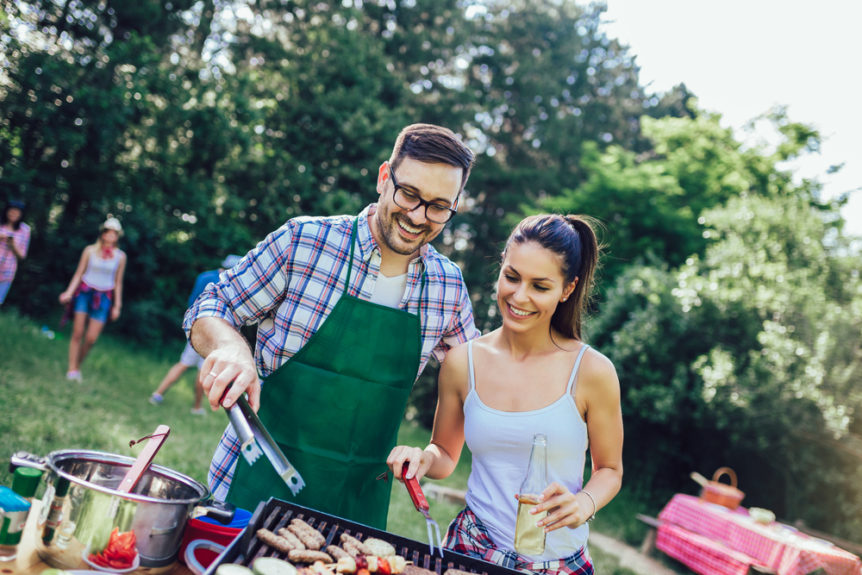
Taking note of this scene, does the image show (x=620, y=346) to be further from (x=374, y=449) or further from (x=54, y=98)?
(x=54, y=98)

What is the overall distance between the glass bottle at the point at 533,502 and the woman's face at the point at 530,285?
0.42m

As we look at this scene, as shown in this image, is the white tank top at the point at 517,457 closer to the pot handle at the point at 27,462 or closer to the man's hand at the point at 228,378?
the man's hand at the point at 228,378

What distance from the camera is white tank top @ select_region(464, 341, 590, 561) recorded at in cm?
219

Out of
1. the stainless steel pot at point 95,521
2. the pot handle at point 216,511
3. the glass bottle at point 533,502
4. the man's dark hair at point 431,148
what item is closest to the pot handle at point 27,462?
the stainless steel pot at point 95,521

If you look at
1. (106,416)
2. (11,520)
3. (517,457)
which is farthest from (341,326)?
(106,416)

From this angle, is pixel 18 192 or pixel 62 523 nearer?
pixel 62 523

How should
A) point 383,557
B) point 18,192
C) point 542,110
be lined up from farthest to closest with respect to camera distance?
point 542,110 → point 18,192 → point 383,557

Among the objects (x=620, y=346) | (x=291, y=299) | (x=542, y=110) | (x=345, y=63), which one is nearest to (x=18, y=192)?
(x=345, y=63)

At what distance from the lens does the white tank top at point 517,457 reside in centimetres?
219

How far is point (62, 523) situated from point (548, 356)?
1591 millimetres

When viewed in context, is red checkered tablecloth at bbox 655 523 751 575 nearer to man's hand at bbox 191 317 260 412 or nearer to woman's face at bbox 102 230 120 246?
man's hand at bbox 191 317 260 412

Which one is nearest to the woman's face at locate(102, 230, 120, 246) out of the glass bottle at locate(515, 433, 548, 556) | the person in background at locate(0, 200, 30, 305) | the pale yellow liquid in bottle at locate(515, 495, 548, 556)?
the person in background at locate(0, 200, 30, 305)

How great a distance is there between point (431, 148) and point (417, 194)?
0.55ft

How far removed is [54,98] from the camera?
12.5 meters
